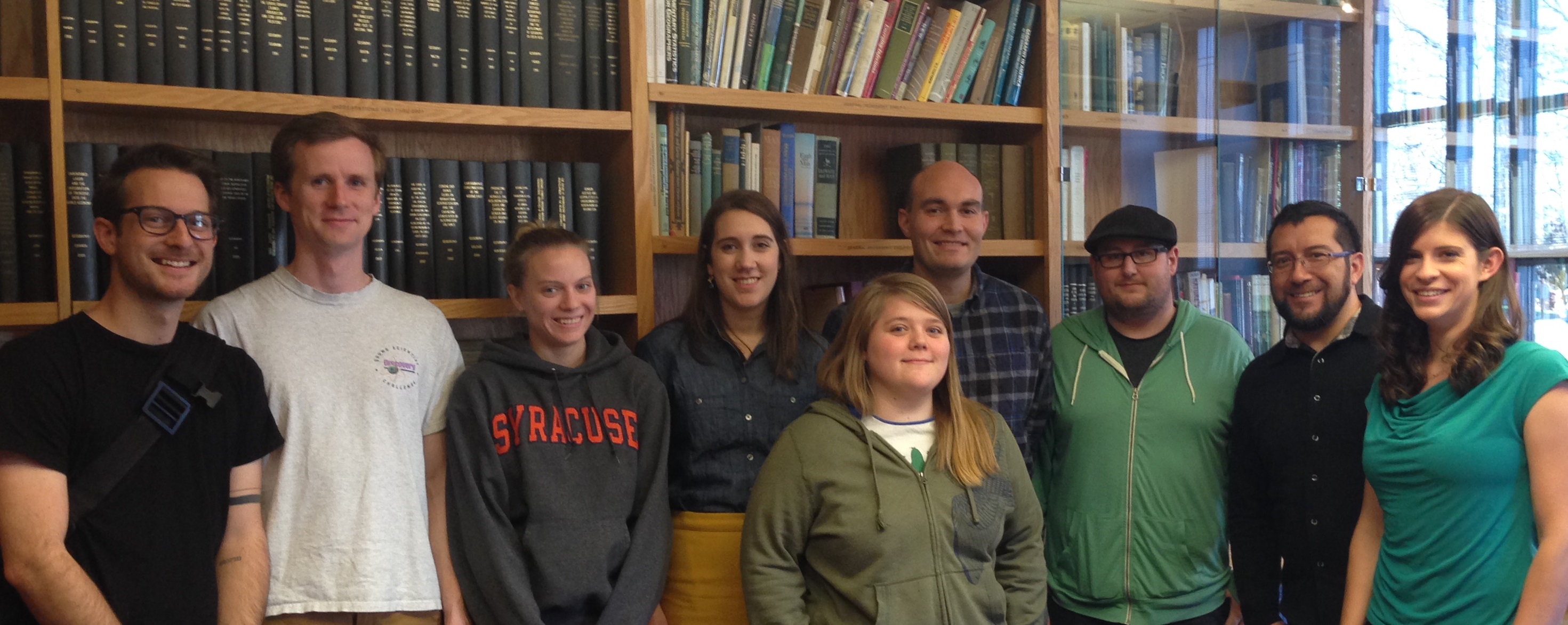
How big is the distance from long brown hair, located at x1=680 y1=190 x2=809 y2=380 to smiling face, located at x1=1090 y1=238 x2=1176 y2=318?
2.14 feet

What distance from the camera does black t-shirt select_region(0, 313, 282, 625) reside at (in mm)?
1707

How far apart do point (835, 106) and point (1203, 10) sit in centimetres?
95

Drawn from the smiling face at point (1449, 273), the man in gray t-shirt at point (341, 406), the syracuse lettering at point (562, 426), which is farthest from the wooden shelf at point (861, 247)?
the smiling face at point (1449, 273)

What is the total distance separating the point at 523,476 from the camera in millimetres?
2035

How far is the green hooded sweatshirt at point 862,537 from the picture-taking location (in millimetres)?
1901

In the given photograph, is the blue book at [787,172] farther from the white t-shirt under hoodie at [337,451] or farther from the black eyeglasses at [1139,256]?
the white t-shirt under hoodie at [337,451]

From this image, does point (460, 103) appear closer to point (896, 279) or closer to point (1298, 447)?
point (896, 279)

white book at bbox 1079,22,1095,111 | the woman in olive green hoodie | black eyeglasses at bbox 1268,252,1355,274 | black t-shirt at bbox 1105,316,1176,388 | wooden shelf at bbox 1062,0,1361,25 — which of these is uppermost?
wooden shelf at bbox 1062,0,1361,25

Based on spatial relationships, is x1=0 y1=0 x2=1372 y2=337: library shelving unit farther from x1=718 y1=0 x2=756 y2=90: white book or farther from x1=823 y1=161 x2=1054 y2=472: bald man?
x1=823 y1=161 x2=1054 y2=472: bald man

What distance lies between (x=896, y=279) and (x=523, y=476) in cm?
76

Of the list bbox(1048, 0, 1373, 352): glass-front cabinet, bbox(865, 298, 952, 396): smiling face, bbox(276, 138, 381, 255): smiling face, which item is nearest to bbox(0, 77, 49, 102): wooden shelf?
bbox(276, 138, 381, 255): smiling face

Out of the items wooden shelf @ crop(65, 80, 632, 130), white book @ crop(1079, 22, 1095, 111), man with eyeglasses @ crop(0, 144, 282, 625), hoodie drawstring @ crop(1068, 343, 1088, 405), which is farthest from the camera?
white book @ crop(1079, 22, 1095, 111)

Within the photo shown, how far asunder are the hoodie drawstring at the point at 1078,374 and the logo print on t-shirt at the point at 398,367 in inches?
51.5

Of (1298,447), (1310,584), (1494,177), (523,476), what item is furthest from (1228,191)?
(523,476)
